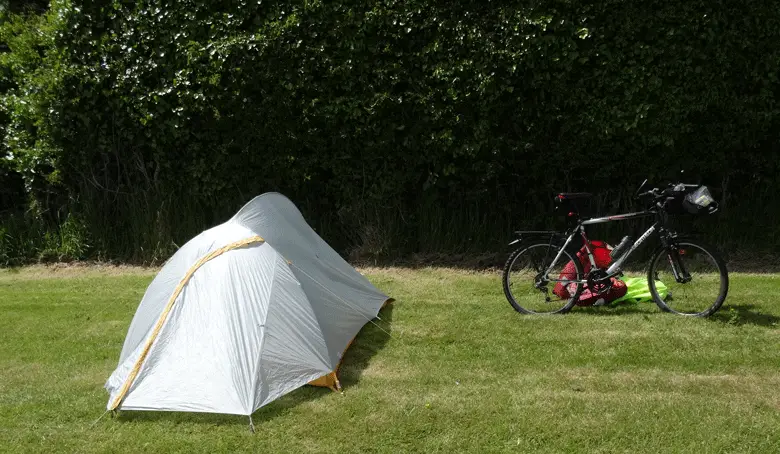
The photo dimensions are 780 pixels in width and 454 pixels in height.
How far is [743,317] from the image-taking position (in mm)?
6027

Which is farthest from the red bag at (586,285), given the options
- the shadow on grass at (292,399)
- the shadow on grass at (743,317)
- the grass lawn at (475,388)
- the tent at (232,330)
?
the tent at (232,330)

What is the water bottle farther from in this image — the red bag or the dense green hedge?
the dense green hedge

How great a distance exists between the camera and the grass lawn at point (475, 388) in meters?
4.05

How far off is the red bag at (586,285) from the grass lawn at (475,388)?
0.13 m

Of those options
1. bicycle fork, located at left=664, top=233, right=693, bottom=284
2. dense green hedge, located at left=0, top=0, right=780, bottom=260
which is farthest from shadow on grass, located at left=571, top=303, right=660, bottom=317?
dense green hedge, located at left=0, top=0, right=780, bottom=260

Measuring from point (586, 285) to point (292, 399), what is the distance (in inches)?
114

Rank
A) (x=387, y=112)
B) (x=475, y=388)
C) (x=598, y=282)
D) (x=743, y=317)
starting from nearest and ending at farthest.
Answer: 1. (x=475, y=388)
2. (x=743, y=317)
3. (x=598, y=282)
4. (x=387, y=112)

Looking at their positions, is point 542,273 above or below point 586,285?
above

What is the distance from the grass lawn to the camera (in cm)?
405

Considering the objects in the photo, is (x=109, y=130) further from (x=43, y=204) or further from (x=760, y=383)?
(x=760, y=383)

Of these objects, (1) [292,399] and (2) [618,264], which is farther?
(2) [618,264]

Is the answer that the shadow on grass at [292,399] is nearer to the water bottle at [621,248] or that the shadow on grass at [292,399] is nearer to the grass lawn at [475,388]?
the grass lawn at [475,388]

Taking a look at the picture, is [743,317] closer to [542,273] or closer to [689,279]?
[689,279]

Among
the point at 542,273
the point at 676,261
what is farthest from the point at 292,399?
the point at 676,261
